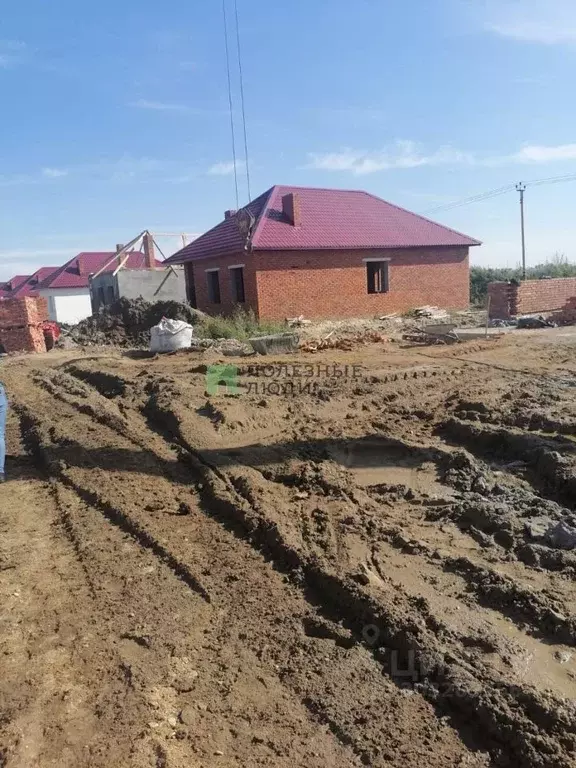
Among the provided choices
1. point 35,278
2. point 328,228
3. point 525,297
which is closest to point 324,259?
point 328,228

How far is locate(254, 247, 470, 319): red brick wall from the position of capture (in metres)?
20.2

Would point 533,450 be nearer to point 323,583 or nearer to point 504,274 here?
point 323,583

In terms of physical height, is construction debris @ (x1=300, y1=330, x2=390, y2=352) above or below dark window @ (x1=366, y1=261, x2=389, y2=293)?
below

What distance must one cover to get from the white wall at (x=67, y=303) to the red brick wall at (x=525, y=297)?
97.5 feet

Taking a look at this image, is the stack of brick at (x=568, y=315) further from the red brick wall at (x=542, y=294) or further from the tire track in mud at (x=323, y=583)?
the tire track in mud at (x=323, y=583)

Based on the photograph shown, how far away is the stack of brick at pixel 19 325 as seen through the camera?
1703 centimetres

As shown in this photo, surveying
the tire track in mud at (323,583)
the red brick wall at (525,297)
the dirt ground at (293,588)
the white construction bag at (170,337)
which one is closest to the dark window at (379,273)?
the red brick wall at (525,297)

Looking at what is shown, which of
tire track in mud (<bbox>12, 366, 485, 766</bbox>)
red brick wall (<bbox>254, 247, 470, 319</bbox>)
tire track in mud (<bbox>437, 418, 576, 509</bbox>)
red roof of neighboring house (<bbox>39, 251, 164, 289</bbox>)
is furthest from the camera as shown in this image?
red roof of neighboring house (<bbox>39, 251, 164, 289</bbox>)

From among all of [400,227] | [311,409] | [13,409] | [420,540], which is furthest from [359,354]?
[400,227]

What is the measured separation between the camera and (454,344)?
45.8 feet

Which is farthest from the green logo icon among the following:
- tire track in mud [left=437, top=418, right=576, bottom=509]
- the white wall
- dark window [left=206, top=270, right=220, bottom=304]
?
the white wall

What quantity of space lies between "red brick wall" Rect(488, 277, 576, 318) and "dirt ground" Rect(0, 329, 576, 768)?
484 inches

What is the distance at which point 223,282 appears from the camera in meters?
21.9

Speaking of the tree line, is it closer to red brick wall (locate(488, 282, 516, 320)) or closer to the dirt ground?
red brick wall (locate(488, 282, 516, 320))
